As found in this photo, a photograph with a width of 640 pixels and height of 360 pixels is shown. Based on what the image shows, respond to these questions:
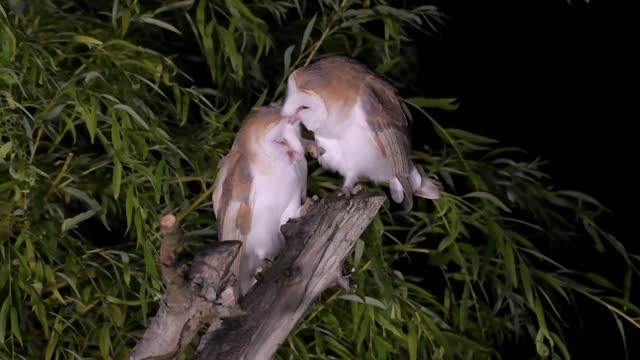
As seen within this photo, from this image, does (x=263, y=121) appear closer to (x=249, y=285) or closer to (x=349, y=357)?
(x=249, y=285)

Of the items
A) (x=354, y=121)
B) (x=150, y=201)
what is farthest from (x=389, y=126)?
(x=150, y=201)

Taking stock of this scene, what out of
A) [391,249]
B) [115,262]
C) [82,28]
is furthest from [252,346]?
[82,28]

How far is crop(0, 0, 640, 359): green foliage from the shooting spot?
69.6 inches

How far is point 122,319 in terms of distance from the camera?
1.88 m

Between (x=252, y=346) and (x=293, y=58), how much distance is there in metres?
1.04

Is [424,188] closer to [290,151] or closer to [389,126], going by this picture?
[389,126]

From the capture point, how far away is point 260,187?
150cm

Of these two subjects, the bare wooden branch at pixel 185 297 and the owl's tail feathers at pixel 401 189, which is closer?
the bare wooden branch at pixel 185 297

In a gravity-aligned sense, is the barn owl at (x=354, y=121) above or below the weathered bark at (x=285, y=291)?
above

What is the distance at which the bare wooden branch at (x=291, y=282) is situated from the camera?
4.66 feet

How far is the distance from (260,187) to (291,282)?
0.43ft

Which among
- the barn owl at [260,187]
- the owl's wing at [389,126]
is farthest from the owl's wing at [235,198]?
the owl's wing at [389,126]

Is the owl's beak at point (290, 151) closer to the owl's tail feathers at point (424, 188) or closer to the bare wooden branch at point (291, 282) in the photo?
the bare wooden branch at point (291, 282)

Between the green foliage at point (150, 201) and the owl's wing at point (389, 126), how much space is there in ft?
0.80
